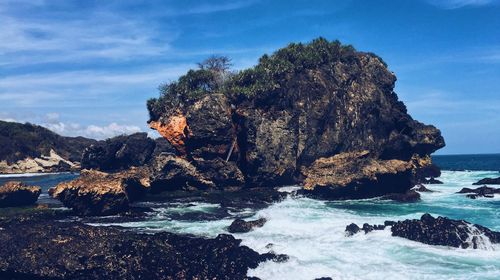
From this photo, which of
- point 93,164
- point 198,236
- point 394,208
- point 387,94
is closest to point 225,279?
point 198,236

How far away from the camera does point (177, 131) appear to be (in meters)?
49.0

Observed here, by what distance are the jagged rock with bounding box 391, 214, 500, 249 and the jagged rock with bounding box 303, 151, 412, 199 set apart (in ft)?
51.9

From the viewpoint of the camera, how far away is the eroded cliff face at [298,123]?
157 feet

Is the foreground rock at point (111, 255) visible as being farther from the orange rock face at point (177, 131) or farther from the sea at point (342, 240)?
the orange rock face at point (177, 131)

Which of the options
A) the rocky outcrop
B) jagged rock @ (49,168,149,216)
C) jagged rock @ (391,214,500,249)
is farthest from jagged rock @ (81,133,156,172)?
jagged rock @ (391,214,500,249)

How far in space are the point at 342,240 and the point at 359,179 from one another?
17783 mm

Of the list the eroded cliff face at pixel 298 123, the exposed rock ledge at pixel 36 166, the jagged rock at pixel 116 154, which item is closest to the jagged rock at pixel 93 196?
the eroded cliff face at pixel 298 123

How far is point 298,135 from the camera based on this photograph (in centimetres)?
5025

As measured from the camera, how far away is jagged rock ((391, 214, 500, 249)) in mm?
25453

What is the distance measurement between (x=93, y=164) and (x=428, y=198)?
158ft

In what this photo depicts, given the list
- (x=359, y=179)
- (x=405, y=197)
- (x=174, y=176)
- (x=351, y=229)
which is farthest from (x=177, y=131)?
(x=351, y=229)

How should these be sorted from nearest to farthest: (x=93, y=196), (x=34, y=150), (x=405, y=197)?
(x=93, y=196) < (x=405, y=197) < (x=34, y=150)

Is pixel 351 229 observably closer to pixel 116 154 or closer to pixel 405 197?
pixel 405 197

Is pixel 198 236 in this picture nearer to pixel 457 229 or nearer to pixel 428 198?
pixel 457 229
